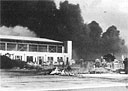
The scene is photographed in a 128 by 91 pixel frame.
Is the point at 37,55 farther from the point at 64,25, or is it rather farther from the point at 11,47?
the point at 64,25

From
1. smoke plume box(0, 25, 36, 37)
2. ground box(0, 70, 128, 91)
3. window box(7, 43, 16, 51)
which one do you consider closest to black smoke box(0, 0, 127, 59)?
smoke plume box(0, 25, 36, 37)

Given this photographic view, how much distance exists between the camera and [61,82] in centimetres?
549

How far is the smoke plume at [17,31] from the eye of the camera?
16.1ft

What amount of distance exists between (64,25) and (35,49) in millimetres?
708

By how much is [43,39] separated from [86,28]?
94 cm

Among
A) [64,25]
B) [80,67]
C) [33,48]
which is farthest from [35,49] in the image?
[80,67]

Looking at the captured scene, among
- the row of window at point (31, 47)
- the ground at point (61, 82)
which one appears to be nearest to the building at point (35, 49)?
the row of window at point (31, 47)

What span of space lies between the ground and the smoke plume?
2.06 ft

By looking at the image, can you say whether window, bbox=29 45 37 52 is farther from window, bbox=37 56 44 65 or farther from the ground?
the ground

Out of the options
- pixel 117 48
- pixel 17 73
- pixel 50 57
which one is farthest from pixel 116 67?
pixel 17 73

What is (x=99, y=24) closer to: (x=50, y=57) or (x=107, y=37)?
(x=107, y=37)

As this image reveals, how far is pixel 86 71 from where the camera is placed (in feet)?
19.3

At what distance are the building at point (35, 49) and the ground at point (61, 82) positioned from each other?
302 millimetres

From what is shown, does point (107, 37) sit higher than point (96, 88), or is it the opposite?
point (107, 37)
